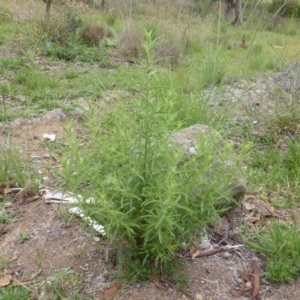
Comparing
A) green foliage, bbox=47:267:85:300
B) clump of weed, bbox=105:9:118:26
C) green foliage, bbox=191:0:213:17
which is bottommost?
clump of weed, bbox=105:9:118:26

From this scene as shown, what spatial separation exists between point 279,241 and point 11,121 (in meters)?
2.52

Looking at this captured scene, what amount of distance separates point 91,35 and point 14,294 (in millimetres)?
5974

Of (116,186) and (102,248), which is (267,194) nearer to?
(102,248)

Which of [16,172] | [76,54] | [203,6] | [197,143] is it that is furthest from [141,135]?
[203,6]

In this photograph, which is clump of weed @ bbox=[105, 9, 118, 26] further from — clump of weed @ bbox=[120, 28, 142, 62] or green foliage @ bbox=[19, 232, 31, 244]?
green foliage @ bbox=[19, 232, 31, 244]

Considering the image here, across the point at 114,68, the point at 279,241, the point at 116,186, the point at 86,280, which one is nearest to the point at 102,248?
the point at 86,280

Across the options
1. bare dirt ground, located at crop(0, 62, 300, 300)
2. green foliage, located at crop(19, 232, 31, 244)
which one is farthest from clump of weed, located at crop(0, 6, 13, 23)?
green foliage, located at crop(19, 232, 31, 244)

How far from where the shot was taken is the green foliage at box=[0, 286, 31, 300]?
193 cm

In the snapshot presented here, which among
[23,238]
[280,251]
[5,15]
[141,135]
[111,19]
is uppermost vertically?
[141,135]

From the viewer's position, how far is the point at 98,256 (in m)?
2.13

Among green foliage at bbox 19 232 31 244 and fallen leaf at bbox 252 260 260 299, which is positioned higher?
fallen leaf at bbox 252 260 260 299

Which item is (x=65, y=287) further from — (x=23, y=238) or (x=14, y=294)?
(x=23, y=238)

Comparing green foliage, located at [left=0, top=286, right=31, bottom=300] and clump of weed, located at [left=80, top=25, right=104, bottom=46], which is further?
clump of weed, located at [left=80, top=25, right=104, bottom=46]

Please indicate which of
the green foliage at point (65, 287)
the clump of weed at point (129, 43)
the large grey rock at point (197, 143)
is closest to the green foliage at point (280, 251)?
the large grey rock at point (197, 143)
